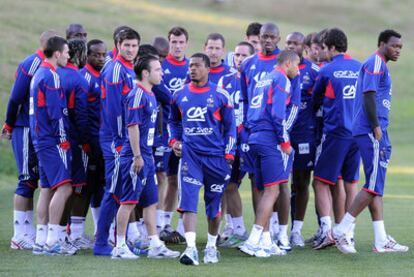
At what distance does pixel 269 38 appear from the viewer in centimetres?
1316

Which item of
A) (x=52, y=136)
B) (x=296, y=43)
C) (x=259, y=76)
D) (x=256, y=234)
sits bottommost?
(x=256, y=234)

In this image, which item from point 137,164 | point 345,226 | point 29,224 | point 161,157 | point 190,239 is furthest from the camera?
point 161,157

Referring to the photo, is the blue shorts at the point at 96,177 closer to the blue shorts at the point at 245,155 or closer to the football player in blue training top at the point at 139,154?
the football player in blue training top at the point at 139,154

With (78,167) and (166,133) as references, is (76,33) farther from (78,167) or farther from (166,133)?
(78,167)

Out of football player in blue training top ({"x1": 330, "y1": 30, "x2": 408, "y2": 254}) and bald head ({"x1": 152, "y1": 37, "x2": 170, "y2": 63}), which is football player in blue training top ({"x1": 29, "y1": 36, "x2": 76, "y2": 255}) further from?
football player in blue training top ({"x1": 330, "y1": 30, "x2": 408, "y2": 254})

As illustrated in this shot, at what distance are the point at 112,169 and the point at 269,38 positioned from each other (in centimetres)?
277

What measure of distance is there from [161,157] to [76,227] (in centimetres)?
173

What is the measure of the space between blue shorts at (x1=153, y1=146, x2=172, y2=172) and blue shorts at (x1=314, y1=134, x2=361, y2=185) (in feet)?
6.92

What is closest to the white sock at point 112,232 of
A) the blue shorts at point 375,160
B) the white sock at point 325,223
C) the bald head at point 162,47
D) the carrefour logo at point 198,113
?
the carrefour logo at point 198,113

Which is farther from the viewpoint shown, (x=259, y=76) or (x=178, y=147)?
(x=259, y=76)

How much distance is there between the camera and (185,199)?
1170cm

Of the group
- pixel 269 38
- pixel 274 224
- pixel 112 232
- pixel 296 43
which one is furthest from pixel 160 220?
pixel 296 43

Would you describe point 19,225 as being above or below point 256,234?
below

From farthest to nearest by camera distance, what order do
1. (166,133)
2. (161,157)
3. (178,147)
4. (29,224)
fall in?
(166,133)
(161,157)
(29,224)
(178,147)
